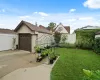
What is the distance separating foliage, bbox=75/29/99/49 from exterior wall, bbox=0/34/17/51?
10.4m

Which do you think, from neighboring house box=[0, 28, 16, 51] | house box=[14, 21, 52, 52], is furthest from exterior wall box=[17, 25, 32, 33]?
neighboring house box=[0, 28, 16, 51]

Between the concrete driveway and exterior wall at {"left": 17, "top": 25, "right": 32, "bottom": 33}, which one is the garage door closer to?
exterior wall at {"left": 17, "top": 25, "right": 32, "bottom": 33}

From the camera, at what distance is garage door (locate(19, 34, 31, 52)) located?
21639 mm

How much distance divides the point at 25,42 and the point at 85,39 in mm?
10188

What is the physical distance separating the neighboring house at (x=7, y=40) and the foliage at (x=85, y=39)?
10406 millimetres

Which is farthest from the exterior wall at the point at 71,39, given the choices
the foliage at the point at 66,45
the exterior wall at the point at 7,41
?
the exterior wall at the point at 7,41

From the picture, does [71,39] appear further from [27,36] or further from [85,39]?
[27,36]

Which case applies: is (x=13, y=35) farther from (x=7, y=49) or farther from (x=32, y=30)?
(x=32, y=30)

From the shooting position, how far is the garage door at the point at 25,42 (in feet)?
71.0

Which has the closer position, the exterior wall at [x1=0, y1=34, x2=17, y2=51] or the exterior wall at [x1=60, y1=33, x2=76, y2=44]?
the exterior wall at [x1=0, y1=34, x2=17, y2=51]

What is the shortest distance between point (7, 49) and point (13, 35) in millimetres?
2377

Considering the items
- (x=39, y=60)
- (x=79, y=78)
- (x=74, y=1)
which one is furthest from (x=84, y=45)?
(x=79, y=78)

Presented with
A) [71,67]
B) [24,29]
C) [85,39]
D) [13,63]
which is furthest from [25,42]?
[71,67]

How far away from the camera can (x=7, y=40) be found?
2234 centimetres
